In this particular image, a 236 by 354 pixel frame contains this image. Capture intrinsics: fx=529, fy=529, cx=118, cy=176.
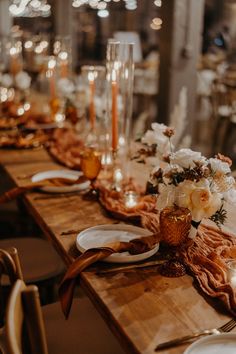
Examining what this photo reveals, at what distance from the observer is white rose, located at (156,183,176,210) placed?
5.08 ft

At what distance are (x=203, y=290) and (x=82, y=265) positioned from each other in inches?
14.0

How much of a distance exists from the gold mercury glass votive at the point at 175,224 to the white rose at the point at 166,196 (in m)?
0.02

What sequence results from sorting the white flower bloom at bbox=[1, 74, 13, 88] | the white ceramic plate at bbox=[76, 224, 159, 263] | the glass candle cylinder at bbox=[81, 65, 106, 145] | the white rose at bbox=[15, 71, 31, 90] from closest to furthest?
the white ceramic plate at bbox=[76, 224, 159, 263], the glass candle cylinder at bbox=[81, 65, 106, 145], the white rose at bbox=[15, 71, 31, 90], the white flower bloom at bbox=[1, 74, 13, 88]

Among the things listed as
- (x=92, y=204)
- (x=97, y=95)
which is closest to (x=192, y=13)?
(x=97, y=95)

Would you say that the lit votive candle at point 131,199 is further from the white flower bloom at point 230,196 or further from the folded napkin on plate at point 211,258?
the white flower bloom at point 230,196

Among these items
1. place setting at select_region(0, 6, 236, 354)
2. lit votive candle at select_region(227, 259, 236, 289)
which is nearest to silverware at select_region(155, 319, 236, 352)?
place setting at select_region(0, 6, 236, 354)

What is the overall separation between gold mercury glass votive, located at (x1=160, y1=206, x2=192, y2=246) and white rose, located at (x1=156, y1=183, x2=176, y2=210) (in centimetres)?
2

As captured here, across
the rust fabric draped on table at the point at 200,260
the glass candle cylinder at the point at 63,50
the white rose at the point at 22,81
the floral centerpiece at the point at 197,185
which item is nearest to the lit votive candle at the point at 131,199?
the rust fabric draped on table at the point at 200,260

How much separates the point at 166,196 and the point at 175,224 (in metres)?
0.09

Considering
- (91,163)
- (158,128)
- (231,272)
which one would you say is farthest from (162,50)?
(231,272)

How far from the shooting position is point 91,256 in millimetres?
1569

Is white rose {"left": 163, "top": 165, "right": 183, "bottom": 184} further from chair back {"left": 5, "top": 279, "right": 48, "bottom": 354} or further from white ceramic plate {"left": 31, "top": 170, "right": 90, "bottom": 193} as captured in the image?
white ceramic plate {"left": 31, "top": 170, "right": 90, "bottom": 193}

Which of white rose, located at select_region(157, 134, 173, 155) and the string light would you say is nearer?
white rose, located at select_region(157, 134, 173, 155)

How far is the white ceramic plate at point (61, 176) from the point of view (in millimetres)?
2305
